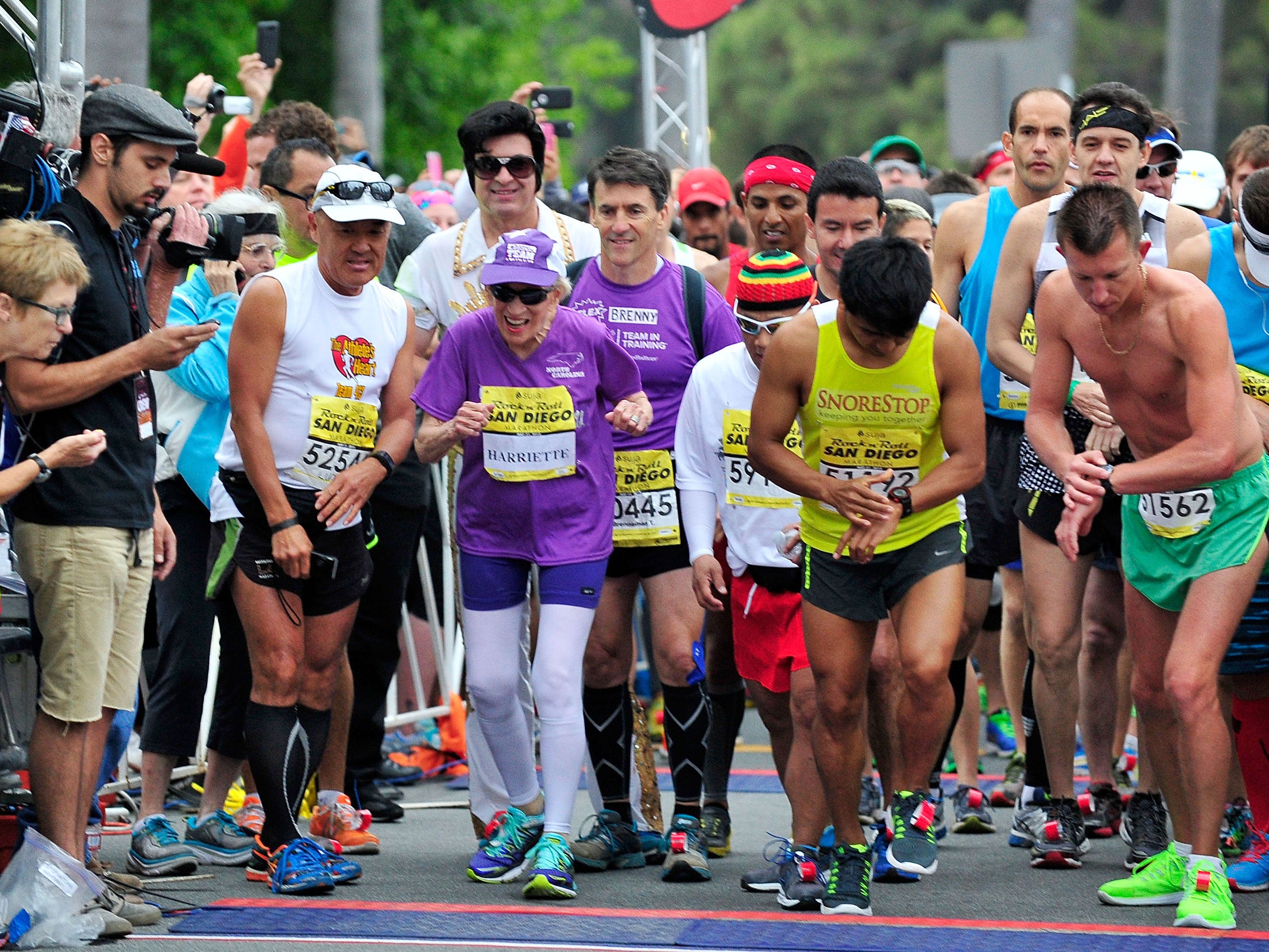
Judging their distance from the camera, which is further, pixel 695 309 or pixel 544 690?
pixel 695 309

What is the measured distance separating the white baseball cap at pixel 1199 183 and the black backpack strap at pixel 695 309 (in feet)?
8.98

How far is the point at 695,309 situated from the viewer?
667cm

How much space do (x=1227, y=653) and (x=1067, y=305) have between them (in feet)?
4.13

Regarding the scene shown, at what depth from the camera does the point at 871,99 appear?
152 ft

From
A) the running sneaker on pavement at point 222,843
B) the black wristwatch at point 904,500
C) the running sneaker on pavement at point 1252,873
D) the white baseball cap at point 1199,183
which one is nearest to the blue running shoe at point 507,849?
the running sneaker on pavement at point 222,843

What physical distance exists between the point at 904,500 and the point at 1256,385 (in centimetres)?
133

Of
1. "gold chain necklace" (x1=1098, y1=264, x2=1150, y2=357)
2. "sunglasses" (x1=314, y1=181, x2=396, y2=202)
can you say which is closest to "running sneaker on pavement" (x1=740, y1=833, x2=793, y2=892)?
"gold chain necklace" (x1=1098, y1=264, x2=1150, y2=357)

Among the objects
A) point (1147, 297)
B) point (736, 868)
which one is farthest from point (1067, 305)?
point (736, 868)

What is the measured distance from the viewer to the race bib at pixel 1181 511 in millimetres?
Answer: 5703

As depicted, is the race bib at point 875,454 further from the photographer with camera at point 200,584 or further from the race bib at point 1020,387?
the photographer with camera at point 200,584

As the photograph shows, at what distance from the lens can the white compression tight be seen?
6074 millimetres

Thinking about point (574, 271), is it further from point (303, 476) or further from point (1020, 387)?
point (1020, 387)

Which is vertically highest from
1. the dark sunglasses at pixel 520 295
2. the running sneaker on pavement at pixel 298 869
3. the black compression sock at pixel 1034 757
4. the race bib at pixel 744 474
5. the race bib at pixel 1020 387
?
the dark sunglasses at pixel 520 295

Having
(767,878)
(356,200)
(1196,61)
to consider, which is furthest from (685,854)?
(1196,61)
